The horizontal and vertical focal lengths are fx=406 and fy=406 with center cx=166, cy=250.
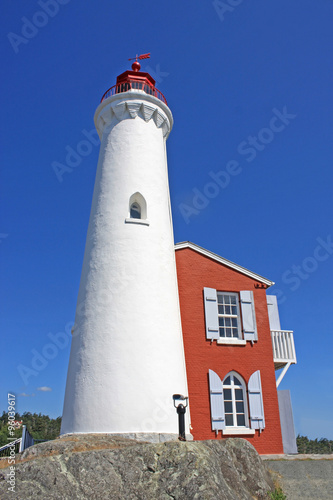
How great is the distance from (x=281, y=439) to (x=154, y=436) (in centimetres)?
586

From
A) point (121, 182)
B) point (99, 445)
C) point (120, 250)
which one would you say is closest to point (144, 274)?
point (120, 250)

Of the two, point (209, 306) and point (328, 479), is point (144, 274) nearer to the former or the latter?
point (209, 306)

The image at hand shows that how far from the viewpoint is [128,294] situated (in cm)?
1175

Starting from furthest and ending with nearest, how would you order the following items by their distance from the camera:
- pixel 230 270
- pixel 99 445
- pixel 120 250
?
pixel 230 270 → pixel 120 250 → pixel 99 445

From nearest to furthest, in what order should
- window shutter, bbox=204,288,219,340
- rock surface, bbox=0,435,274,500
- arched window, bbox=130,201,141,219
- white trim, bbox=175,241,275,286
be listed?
rock surface, bbox=0,435,274,500, arched window, bbox=130,201,141,219, window shutter, bbox=204,288,219,340, white trim, bbox=175,241,275,286

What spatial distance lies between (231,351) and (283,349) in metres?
2.51

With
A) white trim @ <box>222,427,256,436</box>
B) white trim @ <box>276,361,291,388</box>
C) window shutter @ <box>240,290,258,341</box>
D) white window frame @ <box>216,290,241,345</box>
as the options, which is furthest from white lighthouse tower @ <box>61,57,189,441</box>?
white trim @ <box>276,361,291,388</box>

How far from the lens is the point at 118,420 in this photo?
10375 millimetres

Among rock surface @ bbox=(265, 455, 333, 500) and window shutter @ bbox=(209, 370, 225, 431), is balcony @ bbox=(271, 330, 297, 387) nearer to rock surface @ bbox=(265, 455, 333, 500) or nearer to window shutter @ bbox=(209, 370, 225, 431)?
window shutter @ bbox=(209, 370, 225, 431)

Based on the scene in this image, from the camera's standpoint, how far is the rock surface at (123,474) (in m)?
6.52

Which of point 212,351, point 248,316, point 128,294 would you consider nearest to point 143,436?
point 128,294

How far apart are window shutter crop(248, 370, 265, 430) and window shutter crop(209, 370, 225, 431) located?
1143 mm

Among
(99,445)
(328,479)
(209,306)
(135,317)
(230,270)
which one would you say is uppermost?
(230,270)

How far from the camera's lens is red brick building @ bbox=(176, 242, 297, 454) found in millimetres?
13500
